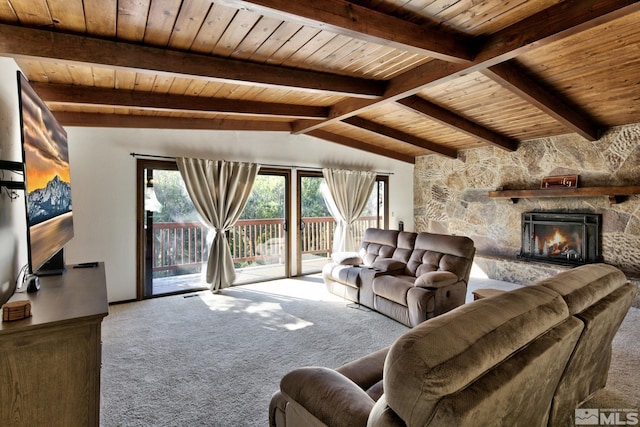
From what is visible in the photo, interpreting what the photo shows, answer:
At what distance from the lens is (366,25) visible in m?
2.26

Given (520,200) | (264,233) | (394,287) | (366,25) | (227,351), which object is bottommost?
(227,351)

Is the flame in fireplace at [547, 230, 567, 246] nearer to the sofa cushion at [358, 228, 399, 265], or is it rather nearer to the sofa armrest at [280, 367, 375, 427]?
the sofa cushion at [358, 228, 399, 265]

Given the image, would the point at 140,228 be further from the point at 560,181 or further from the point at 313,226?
the point at 560,181

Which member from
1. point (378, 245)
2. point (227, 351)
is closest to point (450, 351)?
point (227, 351)

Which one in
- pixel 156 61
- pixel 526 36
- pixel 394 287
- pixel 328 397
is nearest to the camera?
pixel 328 397

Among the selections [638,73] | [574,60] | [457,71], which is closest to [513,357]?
[457,71]

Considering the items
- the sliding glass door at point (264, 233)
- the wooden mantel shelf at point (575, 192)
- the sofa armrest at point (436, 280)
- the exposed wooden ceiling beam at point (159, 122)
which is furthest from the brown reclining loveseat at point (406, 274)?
the exposed wooden ceiling beam at point (159, 122)

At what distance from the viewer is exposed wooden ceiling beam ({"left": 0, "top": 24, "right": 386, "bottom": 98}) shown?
2.25m

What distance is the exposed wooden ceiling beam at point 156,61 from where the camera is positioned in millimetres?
2246

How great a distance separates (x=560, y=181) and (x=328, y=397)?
17.8ft

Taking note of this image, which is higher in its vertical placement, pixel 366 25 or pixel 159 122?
pixel 366 25

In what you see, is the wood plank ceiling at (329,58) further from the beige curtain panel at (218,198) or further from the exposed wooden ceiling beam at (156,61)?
the beige curtain panel at (218,198)

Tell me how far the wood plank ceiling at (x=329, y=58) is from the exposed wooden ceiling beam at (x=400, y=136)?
426 mm

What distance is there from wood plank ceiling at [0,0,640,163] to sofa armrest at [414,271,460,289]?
1.98m
